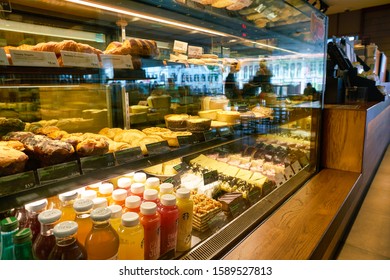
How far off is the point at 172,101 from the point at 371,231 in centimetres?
200

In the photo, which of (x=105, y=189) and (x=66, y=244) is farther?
(x=105, y=189)

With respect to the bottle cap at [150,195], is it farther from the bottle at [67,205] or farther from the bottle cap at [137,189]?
the bottle at [67,205]

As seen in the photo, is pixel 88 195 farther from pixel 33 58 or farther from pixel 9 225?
pixel 33 58

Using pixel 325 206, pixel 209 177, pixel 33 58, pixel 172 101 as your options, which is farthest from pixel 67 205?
pixel 325 206

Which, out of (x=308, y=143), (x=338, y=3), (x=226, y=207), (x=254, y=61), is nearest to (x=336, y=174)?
(x=308, y=143)

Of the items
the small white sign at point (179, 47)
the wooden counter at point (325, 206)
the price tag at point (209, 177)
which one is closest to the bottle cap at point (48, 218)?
the wooden counter at point (325, 206)

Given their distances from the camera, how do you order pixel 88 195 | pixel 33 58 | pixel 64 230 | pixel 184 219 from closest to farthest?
pixel 64 230 → pixel 33 58 → pixel 88 195 → pixel 184 219

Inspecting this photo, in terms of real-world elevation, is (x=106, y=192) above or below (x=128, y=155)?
below

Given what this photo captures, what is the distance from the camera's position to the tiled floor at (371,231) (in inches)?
82.0

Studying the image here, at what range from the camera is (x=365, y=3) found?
23.1 feet

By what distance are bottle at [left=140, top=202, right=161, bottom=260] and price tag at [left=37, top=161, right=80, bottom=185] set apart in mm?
264

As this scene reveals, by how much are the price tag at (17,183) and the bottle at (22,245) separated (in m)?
0.12

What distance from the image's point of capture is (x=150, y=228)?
40.4 inches
